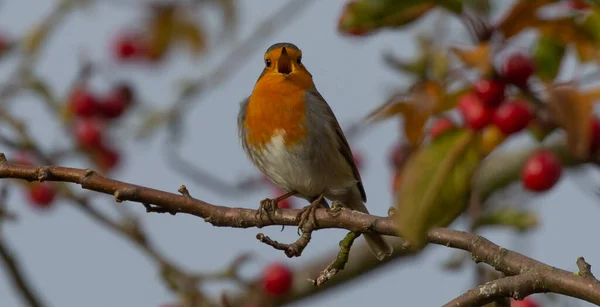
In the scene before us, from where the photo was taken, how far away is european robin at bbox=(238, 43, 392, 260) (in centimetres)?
448

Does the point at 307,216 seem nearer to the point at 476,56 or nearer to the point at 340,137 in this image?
the point at 476,56

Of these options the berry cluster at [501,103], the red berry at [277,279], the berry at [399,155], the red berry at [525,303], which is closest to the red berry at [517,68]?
the berry cluster at [501,103]

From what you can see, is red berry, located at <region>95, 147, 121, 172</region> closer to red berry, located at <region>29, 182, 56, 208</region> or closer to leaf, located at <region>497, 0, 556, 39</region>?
red berry, located at <region>29, 182, 56, 208</region>

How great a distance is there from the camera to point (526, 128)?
10.3ft

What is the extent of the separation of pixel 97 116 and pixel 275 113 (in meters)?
2.06

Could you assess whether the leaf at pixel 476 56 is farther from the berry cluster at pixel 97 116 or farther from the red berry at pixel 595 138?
the berry cluster at pixel 97 116

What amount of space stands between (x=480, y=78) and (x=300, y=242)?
2.58ft

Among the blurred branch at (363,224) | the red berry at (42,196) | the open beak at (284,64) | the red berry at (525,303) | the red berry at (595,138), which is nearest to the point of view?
the blurred branch at (363,224)

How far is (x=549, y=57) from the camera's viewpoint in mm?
3250

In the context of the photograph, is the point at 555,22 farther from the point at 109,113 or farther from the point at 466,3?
the point at 109,113

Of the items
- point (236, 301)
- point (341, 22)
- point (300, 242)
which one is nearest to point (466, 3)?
point (341, 22)

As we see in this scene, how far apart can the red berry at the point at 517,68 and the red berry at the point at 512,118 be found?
8 cm

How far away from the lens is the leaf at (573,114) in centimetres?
261

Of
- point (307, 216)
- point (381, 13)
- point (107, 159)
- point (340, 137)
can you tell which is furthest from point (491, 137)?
point (107, 159)
